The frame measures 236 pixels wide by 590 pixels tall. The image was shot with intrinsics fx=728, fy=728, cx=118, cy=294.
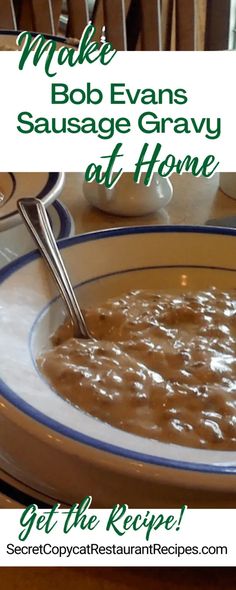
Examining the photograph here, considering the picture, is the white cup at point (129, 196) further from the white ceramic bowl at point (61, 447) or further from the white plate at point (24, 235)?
the white ceramic bowl at point (61, 447)

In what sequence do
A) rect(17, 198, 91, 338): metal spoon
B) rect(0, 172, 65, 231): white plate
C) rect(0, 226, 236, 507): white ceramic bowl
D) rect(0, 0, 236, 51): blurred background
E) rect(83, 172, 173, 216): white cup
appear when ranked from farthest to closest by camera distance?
rect(0, 0, 236, 51): blurred background
rect(83, 172, 173, 216): white cup
rect(0, 172, 65, 231): white plate
rect(17, 198, 91, 338): metal spoon
rect(0, 226, 236, 507): white ceramic bowl

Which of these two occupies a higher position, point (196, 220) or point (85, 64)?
point (85, 64)

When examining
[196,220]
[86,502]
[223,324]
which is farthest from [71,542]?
[196,220]

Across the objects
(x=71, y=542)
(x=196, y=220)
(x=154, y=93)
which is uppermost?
(x=154, y=93)

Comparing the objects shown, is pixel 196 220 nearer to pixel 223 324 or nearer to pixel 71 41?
pixel 223 324

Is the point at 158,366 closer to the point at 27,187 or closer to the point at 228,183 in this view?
the point at 27,187

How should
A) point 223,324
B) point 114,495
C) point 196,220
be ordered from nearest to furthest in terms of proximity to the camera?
point 114,495 → point 223,324 → point 196,220

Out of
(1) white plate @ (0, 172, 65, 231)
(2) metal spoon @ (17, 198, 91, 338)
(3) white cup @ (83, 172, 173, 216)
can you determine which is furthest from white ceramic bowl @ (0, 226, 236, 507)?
(3) white cup @ (83, 172, 173, 216)

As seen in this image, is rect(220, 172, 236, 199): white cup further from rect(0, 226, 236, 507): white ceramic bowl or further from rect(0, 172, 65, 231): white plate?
rect(0, 226, 236, 507): white ceramic bowl
